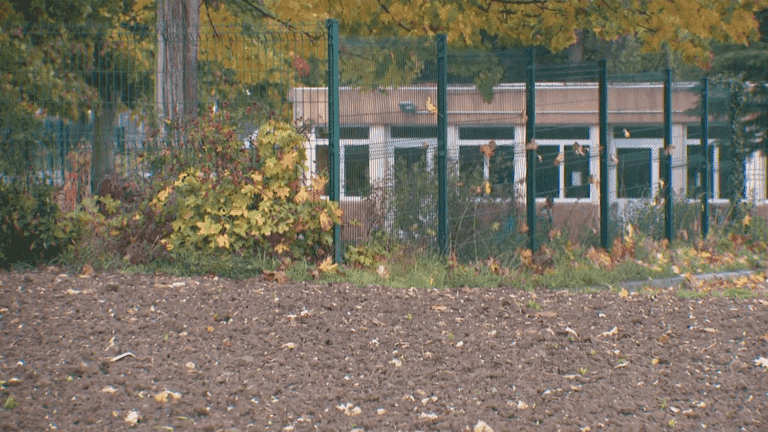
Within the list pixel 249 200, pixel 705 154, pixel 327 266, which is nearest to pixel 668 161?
pixel 705 154

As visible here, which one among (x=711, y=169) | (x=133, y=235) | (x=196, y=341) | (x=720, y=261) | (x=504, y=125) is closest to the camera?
(x=196, y=341)

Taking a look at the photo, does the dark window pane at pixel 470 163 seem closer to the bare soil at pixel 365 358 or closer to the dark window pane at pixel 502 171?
the dark window pane at pixel 502 171

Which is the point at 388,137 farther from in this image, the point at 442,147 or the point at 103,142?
the point at 103,142

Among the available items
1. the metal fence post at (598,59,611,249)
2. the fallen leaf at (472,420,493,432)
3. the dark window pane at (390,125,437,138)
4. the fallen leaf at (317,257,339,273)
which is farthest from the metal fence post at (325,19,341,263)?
the fallen leaf at (472,420,493,432)

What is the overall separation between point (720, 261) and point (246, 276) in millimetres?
6141

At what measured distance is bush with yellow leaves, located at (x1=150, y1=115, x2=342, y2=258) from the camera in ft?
28.3

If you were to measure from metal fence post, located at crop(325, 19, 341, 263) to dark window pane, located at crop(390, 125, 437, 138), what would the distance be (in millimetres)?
785

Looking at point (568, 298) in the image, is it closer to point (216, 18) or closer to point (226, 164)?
point (226, 164)

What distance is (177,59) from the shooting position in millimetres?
10141

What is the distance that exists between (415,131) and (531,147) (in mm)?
1278

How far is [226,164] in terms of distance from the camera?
348 inches

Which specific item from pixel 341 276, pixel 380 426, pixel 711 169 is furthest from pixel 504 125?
pixel 380 426

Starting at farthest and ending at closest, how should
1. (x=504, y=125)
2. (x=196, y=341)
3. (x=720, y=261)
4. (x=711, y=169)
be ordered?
(x=711, y=169) → (x=720, y=261) → (x=504, y=125) → (x=196, y=341)

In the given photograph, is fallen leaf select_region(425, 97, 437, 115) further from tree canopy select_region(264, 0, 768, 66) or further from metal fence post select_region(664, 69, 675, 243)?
metal fence post select_region(664, 69, 675, 243)
